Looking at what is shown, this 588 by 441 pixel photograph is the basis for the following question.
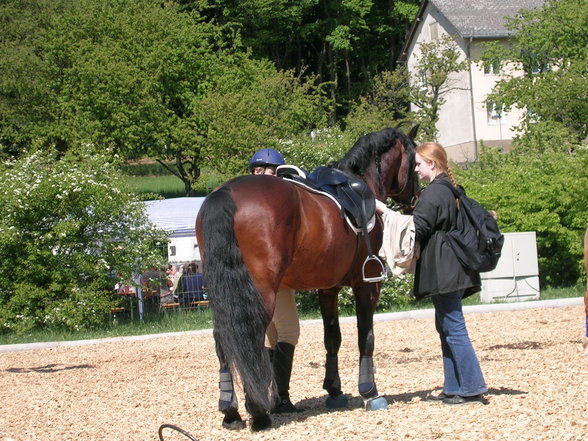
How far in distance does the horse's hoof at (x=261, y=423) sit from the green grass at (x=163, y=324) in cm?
866

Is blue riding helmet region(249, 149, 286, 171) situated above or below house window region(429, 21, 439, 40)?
below

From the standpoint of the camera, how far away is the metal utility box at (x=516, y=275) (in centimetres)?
1609

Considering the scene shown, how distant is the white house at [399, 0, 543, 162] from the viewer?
4525cm

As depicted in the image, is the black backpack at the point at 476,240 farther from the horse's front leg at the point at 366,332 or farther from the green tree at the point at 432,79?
the green tree at the point at 432,79

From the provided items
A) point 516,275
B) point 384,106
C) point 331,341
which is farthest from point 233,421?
point 384,106

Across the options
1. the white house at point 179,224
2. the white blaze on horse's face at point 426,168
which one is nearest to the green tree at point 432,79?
the white house at point 179,224

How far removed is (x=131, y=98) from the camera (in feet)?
124

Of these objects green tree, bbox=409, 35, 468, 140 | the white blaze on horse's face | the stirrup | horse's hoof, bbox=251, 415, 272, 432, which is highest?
green tree, bbox=409, 35, 468, 140

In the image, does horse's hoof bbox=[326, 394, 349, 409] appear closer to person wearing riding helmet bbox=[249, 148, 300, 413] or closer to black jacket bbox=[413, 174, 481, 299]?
person wearing riding helmet bbox=[249, 148, 300, 413]

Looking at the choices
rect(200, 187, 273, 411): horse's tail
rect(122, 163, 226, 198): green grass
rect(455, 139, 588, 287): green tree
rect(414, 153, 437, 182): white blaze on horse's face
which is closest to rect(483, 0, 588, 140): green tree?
rect(455, 139, 588, 287): green tree

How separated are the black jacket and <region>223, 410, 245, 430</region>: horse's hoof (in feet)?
4.95

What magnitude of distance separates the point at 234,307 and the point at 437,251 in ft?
5.01

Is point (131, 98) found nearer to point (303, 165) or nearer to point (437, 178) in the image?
point (303, 165)

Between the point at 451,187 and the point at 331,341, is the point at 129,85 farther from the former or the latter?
the point at 451,187
